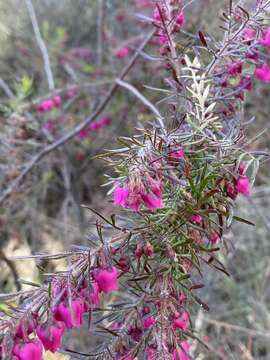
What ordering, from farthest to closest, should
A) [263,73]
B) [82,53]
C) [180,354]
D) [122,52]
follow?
[82,53] → [122,52] → [263,73] → [180,354]

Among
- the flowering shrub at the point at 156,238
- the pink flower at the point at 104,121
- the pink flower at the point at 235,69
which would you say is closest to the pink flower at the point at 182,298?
the flowering shrub at the point at 156,238

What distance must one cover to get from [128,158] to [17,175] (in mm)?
1803

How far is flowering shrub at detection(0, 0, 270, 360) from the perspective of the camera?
984 mm

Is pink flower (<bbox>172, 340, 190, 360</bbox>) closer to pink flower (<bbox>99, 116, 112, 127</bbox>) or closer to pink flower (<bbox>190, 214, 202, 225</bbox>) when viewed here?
pink flower (<bbox>190, 214, 202, 225</bbox>)

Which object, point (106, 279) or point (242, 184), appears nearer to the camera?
point (106, 279)

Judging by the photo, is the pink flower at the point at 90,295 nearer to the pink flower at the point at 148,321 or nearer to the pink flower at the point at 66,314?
the pink flower at the point at 66,314

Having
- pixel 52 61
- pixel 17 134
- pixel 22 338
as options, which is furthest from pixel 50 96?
pixel 22 338

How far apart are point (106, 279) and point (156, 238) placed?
0.62 ft

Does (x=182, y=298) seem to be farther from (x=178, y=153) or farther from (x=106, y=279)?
(x=178, y=153)

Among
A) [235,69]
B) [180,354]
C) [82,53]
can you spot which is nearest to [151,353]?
[180,354]

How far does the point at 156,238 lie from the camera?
1184 mm

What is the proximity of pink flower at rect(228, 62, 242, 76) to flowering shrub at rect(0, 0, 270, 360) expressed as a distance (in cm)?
3

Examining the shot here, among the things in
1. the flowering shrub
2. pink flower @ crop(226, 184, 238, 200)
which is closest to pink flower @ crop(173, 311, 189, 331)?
the flowering shrub

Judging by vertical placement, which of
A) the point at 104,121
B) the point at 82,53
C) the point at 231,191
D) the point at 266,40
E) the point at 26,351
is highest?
the point at 82,53
